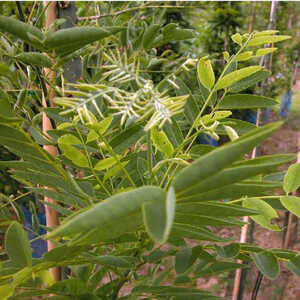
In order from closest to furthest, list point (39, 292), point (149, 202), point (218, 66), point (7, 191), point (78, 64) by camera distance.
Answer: point (149, 202) → point (39, 292) → point (78, 64) → point (7, 191) → point (218, 66)

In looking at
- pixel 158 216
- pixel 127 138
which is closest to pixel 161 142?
pixel 127 138

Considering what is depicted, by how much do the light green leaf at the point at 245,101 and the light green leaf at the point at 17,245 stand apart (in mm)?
213

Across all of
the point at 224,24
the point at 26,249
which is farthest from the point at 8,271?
the point at 224,24

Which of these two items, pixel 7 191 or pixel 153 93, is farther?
pixel 7 191

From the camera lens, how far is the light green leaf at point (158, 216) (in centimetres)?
15

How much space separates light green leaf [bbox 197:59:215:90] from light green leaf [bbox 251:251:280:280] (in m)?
0.16

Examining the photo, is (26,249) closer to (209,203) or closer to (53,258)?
(53,258)

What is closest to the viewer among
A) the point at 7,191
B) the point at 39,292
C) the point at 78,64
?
the point at 39,292

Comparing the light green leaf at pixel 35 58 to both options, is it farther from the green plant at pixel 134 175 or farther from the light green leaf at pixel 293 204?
the light green leaf at pixel 293 204

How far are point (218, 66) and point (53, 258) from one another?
2300 millimetres

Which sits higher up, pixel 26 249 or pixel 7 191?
pixel 26 249

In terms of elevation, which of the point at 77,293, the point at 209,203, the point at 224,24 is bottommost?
the point at 77,293

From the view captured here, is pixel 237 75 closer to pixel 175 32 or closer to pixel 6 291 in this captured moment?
pixel 175 32

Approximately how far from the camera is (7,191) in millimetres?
1306
